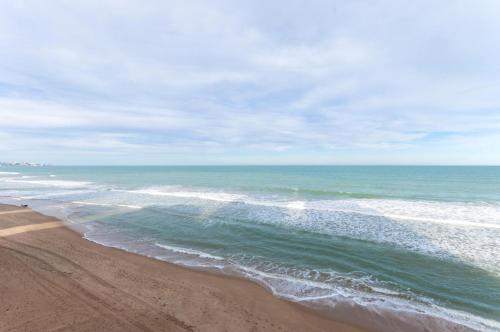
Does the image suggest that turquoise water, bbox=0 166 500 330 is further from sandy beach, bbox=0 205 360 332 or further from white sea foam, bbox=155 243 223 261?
sandy beach, bbox=0 205 360 332

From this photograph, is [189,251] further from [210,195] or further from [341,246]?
[210,195]

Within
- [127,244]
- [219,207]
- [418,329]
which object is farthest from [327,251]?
[219,207]

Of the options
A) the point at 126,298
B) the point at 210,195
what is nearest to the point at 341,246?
the point at 126,298

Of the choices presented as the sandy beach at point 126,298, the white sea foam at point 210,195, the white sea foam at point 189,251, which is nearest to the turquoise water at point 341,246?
the white sea foam at point 189,251

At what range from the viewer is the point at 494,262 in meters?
9.60

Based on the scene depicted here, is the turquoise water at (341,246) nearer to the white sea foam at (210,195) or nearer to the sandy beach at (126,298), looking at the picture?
the sandy beach at (126,298)

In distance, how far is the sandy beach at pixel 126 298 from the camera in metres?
5.42

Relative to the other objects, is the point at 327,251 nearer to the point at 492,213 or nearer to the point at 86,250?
the point at 86,250

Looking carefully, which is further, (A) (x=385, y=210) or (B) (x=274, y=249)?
(A) (x=385, y=210)

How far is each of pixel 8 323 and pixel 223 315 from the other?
448 cm

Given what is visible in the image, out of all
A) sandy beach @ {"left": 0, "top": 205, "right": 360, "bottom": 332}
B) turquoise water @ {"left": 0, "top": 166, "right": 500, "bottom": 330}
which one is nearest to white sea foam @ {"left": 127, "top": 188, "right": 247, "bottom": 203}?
turquoise water @ {"left": 0, "top": 166, "right": 500, "bottom": 330}

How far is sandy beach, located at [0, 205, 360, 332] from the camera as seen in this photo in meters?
5.42

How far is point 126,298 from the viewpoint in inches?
252

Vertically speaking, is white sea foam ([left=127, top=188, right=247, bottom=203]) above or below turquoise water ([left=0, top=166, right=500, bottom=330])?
above
